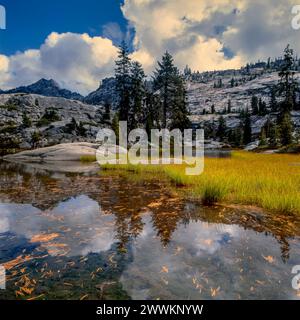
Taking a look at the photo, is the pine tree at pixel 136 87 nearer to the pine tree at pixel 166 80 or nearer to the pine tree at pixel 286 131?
the pine tree at pixel 166 80

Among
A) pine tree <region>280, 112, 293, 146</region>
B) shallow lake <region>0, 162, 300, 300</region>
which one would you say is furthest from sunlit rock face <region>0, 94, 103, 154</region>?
shallow lake <region>0, 162, 300, 300</region>

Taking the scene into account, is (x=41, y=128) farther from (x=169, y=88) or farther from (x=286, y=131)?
(x=286, y=131)

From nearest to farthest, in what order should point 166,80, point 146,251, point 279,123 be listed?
point 146,251
point 166,80
point 279,123

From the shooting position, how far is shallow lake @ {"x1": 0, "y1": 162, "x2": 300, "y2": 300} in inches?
123

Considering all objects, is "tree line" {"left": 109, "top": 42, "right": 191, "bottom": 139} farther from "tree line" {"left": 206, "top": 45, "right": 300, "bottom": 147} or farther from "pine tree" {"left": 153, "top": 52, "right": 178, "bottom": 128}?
"tree line" {"left": 206, "top": 45, "right": 300, "bottom": 147}

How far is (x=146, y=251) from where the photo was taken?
4215 mm

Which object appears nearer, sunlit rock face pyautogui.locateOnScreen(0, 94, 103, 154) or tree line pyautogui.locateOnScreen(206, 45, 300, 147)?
sunlit rock face pyautogui.locateOnScreen(0, 94, 103, 154)

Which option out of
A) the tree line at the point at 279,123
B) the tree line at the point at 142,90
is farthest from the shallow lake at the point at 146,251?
the tree line at the point at 279,123

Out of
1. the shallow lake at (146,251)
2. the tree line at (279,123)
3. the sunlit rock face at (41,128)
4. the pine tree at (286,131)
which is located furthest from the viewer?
the tree line at (279,123)

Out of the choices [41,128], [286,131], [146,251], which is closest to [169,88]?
[286,131]

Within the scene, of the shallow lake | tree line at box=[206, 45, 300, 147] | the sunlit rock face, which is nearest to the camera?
the shallow lake

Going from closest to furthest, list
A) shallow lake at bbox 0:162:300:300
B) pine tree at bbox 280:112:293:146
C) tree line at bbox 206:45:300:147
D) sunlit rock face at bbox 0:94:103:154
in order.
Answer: shallow lake at bbox 0:162:300:300 → pine tree at bbox 280:112:293:146 → sunlit rock face at bbox 0:94:103:154 → tree line at bbox 206:45:300:147

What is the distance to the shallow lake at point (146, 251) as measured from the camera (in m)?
3.12
